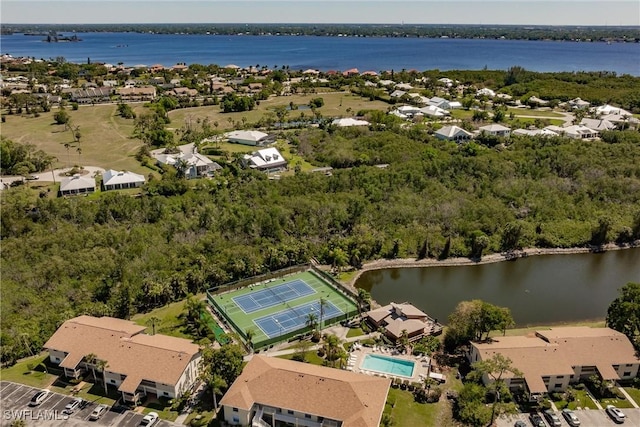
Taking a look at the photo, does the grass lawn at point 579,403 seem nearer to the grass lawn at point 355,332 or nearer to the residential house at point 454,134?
the grass lawn at point 355,332

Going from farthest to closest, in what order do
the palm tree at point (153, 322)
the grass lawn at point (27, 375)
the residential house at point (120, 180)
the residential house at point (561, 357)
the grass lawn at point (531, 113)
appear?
the grass lawn at point (531, 113)
the residential house at point (120, 180)
the palm tree at point (153, 322)
the grass lawn at point (27, 375)
the residential house at point (561, 357)

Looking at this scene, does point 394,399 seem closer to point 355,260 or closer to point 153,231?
point 355,260

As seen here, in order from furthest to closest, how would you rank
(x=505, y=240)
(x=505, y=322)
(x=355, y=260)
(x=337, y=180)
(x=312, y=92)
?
(x=312, y=92) → (x=337, y=180) → (x=505, y=240) → (x=355, y=260) → (x=505, y=322)

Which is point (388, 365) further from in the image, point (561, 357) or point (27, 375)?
point (27, 375)

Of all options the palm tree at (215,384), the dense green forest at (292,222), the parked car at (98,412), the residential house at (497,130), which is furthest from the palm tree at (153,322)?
the residential house at (497,130)

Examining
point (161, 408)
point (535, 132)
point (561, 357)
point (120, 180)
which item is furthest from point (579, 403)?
point (535, 132)

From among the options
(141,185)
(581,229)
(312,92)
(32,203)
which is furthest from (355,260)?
(312,92)
